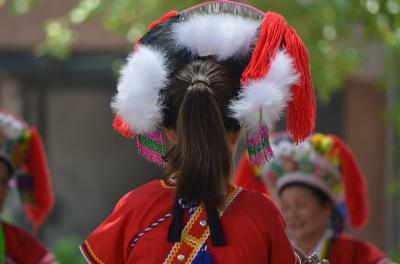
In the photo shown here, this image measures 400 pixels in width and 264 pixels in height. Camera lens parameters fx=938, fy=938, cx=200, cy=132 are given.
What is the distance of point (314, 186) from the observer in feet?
16.0

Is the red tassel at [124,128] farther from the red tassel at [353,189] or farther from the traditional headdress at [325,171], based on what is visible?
the red tassel at [353,189]

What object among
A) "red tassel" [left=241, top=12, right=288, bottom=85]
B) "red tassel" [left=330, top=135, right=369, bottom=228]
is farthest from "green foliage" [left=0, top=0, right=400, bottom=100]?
"red tassel" [left=241, top=12, right=288, bottom=85]

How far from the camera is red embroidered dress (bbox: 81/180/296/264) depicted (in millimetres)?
3068

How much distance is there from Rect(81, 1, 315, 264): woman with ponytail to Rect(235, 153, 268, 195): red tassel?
5.37ft

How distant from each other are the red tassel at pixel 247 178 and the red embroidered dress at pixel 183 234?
1.64 m

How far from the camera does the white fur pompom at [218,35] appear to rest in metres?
3.14

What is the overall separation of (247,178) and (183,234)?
5.91 feet

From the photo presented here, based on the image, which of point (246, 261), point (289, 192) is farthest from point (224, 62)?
point (289, 192)

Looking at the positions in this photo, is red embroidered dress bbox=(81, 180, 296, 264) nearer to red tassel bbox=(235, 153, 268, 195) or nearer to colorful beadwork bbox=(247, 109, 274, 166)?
colorful beadwork bbox=(247, 109, 274, 166)

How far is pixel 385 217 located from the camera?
995cm

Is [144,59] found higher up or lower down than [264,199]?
higher up

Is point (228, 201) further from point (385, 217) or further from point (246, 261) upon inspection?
point (385, 217)

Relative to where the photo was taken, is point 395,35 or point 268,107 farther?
point 395,35

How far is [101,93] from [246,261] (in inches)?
324
